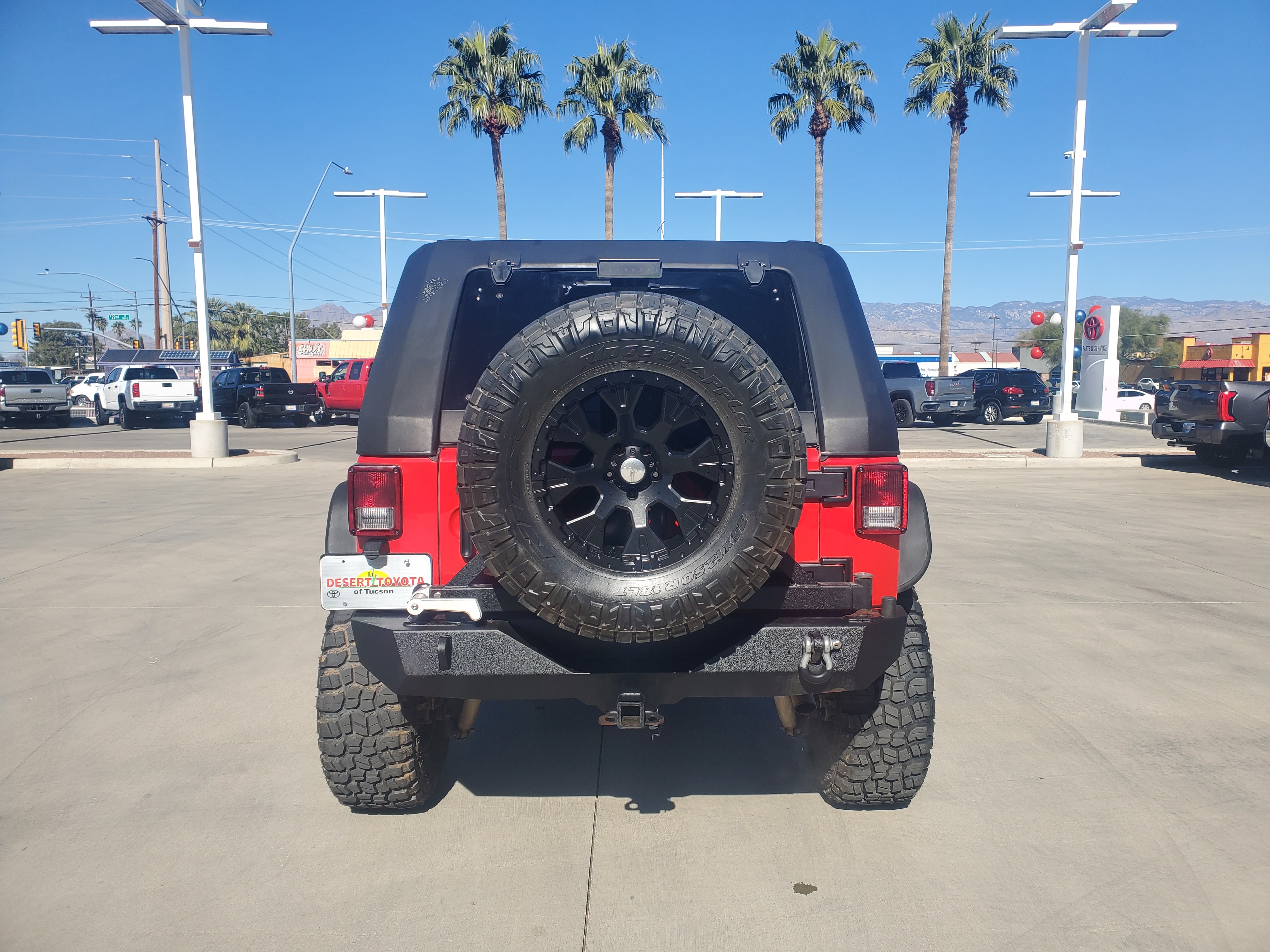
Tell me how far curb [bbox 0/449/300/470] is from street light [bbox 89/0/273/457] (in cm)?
40

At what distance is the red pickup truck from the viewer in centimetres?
2692

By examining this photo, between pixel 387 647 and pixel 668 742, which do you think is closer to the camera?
pixel 387 647

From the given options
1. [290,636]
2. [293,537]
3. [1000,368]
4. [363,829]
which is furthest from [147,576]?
[1000,368]

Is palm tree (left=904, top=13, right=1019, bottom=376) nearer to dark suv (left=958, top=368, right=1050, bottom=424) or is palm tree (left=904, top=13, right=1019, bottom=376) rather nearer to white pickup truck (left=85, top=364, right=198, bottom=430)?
dark suv (left=958, top=368, right=1050, bottom=424)

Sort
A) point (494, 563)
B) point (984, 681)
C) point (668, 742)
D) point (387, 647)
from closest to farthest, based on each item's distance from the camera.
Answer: point (494, 563), point (387, 647), point (668, 742), point (984, 681)

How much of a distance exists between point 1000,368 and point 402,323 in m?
27.0

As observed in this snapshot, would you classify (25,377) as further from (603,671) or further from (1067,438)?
(603,671)

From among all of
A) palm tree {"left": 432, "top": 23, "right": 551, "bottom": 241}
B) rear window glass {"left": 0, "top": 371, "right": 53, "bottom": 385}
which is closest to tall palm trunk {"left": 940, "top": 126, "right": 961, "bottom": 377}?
palm tree {"left": 432, "top": 23, "right": 551, "bottom": 241}

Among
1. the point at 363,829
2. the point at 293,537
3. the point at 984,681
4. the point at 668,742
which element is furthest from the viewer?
the point at 293,537

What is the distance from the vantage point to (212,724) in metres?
4.30

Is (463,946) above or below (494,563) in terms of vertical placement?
below

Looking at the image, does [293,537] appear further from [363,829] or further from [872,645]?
[872,645]

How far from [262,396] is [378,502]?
24725mm

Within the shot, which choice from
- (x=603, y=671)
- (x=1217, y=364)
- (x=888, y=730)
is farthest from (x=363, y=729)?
(x=1217, y=364)
